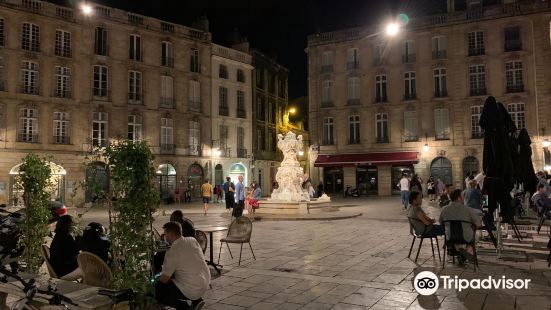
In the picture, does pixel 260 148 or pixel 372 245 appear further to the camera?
pixel 260 148

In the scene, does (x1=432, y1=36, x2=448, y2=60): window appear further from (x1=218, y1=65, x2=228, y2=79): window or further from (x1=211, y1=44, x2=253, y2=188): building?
(x1=218, y1=65, x2=228, y2=79): window

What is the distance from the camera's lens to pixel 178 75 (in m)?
35.6

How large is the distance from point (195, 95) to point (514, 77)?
24.4 meters

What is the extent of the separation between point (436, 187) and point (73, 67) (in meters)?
25.3

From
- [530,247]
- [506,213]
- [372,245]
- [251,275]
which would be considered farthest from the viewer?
[372,245]

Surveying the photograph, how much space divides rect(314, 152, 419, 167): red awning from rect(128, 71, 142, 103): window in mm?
15095

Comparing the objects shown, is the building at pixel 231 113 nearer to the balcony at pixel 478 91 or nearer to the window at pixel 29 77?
the window at pixel 29 77

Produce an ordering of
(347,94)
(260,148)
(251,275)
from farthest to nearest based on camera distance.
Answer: (260,148)
(347,94)
(251,275)

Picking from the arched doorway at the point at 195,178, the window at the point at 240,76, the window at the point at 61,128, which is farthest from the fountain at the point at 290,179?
the window at the point at 240,76

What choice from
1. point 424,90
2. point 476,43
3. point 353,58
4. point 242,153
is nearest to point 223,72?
point 242,153

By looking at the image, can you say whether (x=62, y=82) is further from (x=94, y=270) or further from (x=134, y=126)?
(x=94, y=270)

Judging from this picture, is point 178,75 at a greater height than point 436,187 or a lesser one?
greater

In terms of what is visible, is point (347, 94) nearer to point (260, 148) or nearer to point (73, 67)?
point (260, 148)

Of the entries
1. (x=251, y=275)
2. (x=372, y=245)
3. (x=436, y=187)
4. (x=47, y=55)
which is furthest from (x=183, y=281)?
(x=47, y=55)
